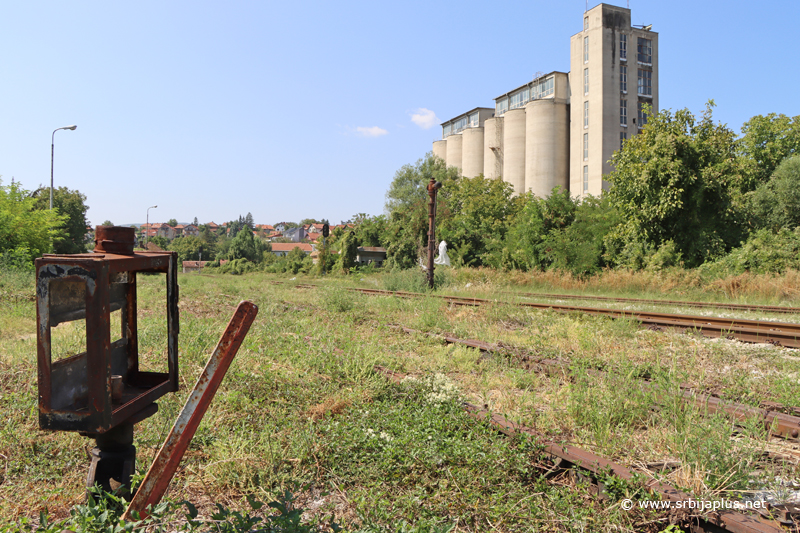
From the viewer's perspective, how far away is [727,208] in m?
21.6

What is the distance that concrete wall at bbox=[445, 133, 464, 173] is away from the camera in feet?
240

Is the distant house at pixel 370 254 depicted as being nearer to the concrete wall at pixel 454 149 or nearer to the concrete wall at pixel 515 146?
the concrete wall at pixel 515 146

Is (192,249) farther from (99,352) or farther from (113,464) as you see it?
(99,352)

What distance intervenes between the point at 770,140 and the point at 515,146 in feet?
87.4

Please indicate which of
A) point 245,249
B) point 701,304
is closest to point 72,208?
point 245,249

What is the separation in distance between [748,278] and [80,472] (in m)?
19.6

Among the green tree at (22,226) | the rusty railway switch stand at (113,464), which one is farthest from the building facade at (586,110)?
the rusty railway switch stand at (113,464)

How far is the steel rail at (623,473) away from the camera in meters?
2.69

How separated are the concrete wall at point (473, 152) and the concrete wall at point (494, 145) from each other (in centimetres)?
284

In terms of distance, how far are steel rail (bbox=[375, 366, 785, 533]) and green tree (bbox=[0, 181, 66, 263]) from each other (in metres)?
24.8

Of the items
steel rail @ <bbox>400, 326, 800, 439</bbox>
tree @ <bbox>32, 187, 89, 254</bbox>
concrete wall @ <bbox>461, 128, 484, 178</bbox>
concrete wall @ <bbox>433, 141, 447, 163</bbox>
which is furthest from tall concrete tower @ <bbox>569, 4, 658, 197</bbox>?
tree @ <bbox>32, 187, 89, 254</bbox>

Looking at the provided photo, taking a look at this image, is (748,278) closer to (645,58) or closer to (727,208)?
(727,208)

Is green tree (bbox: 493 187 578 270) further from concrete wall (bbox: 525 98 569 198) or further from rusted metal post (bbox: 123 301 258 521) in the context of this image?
concrete wall (bbox: 525 98 569 198)

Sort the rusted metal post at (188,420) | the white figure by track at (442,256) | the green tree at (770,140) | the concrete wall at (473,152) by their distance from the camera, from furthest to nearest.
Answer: the concrete wall at (473,152)
the green tree at (770,140)
the white figure by track at (442,256)
the rusted metal post at (188,420)
